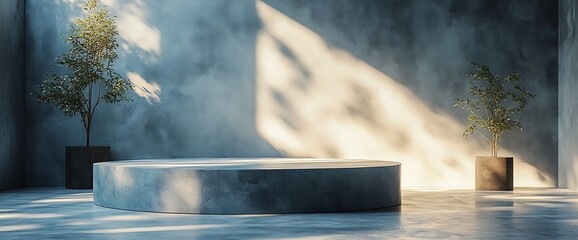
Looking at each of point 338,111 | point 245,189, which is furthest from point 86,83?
point 245,189

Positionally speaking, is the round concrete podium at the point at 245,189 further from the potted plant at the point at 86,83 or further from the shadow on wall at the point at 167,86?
the shadow on wall at the point at 167,86

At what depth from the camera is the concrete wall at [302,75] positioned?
9.41 meters

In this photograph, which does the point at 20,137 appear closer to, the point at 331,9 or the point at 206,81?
the point at 206,81

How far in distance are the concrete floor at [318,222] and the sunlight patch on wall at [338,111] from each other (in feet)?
6.65

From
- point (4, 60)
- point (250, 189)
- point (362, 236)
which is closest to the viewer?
point (362, 236)

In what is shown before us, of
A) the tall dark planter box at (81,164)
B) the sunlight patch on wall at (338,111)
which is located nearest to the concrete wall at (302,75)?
the sunlight patch on wall at (338,111)

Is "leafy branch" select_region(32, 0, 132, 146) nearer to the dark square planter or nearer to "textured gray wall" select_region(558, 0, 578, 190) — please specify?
the dark square planter

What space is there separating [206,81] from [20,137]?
2.28 m

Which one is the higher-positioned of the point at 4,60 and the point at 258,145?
the point at 4,60

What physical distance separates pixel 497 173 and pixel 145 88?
4144 mm

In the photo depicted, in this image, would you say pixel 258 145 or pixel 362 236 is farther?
pixel 258 145

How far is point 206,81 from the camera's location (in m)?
9.50

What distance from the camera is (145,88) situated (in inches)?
374

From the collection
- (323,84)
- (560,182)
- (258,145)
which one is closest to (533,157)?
(560,182)
